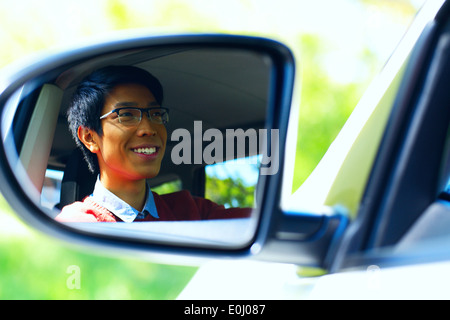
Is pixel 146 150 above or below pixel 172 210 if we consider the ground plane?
above

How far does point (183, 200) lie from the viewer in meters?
1.69

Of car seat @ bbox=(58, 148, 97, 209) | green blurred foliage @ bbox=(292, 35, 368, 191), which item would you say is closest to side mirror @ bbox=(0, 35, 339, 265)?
car seat @ bbox=(58, 148, 97, 209)

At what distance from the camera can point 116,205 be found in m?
1.59

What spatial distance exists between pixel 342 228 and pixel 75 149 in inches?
35.4

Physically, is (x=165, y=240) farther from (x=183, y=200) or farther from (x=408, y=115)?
(x=408, y=115)

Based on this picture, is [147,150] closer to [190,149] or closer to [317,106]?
[190,149]

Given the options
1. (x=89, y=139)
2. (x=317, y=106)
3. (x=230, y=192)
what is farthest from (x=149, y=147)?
(x=317, y=106)

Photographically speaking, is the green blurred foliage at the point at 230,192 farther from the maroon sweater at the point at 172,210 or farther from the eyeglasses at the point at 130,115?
the eyeglasses at the point at 130,115

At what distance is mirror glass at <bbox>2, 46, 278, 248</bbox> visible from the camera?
148 cm

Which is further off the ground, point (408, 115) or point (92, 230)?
point (408, 115)

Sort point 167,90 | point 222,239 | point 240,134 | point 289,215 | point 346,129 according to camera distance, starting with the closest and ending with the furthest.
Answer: point 289,215
point 222,239
point 346,129
point 167,90
point 240,134

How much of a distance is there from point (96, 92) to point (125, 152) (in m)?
0.22

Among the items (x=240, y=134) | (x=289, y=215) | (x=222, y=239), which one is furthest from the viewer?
(x=240, y=134)

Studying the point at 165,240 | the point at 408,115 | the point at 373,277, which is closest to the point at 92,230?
the point at 165,240
